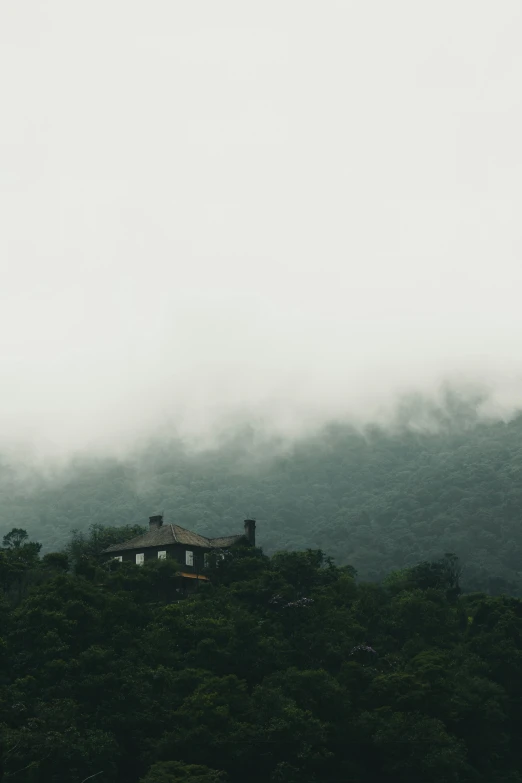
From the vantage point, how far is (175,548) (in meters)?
101

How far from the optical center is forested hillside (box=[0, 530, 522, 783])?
219 feet

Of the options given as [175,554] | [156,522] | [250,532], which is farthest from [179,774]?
[156,522]

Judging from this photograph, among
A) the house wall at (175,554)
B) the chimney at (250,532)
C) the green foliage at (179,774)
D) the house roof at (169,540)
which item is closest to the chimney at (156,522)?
the house roof at (169,540)

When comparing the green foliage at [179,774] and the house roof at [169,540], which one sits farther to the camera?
the house roof at [169,540]

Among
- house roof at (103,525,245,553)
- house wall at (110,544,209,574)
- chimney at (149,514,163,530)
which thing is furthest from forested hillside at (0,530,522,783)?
chimney at (149,514,163,530)

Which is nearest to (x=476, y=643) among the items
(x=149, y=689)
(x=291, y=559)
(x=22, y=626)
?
(x=291, y=559)

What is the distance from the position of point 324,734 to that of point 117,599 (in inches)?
845

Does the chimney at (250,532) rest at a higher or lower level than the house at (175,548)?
higher

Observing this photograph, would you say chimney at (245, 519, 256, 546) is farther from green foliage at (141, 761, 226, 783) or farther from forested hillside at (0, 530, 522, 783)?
green foliage at (141, 761, 226, 783)

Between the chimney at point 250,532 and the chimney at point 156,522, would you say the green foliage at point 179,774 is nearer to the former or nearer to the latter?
the chimney at point 250,532

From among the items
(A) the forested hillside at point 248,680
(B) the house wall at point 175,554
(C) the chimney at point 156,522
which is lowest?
(A) the forested hillside at point 248,680

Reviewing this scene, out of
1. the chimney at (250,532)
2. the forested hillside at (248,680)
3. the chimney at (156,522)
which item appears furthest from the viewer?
the chimney at (156,522)

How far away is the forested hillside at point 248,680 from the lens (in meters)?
66.9

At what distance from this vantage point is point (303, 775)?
2660 inches
